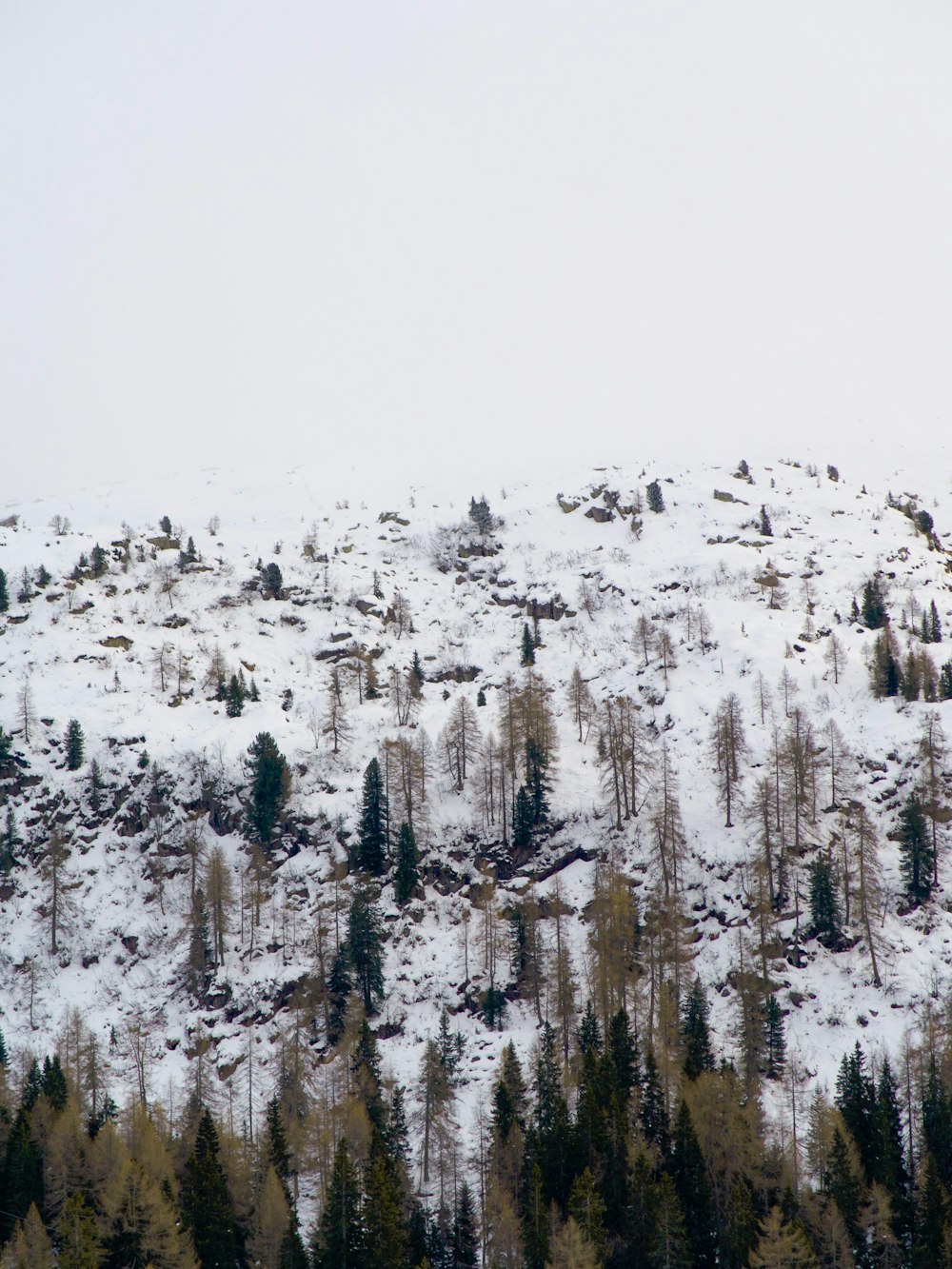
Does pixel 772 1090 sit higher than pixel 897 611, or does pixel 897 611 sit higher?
pixel 897 611

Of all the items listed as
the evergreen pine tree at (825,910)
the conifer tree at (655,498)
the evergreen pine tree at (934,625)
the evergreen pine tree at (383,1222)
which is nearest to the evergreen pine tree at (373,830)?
the evergreen pine tree at (383,1222)

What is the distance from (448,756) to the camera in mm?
91000

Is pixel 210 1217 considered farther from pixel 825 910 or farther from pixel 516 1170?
pixel 825 910

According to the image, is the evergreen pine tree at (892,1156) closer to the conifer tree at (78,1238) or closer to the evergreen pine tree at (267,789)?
the conifer tree at (78,1238)

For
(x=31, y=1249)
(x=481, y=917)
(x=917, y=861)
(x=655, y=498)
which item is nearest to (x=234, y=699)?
(x=481, y=917)

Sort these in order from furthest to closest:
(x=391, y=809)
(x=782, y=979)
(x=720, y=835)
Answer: (x=391, y=809)
(x=720, y=835)
(x=782, y=979)

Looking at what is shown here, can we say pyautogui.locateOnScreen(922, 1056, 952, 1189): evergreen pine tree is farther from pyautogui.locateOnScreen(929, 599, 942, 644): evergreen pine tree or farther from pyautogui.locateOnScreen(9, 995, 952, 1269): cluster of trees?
pyautogui.locateOnScreen(929, 599, 942, 644): evergreen pine tree

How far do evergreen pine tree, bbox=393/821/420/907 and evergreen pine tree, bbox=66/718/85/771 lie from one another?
36305mm

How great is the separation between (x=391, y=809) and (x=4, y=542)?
8729 centimetres

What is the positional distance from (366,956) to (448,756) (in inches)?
973

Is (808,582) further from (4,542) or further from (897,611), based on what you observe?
(4,542)

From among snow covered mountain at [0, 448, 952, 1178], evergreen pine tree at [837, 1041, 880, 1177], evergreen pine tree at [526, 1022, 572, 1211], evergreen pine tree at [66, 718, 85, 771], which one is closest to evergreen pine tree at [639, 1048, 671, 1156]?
evergreen pine tree at [526, 1022, 572, 1211]

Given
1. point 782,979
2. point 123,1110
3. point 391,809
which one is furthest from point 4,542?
point 782,979

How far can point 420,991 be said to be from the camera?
72.4m
